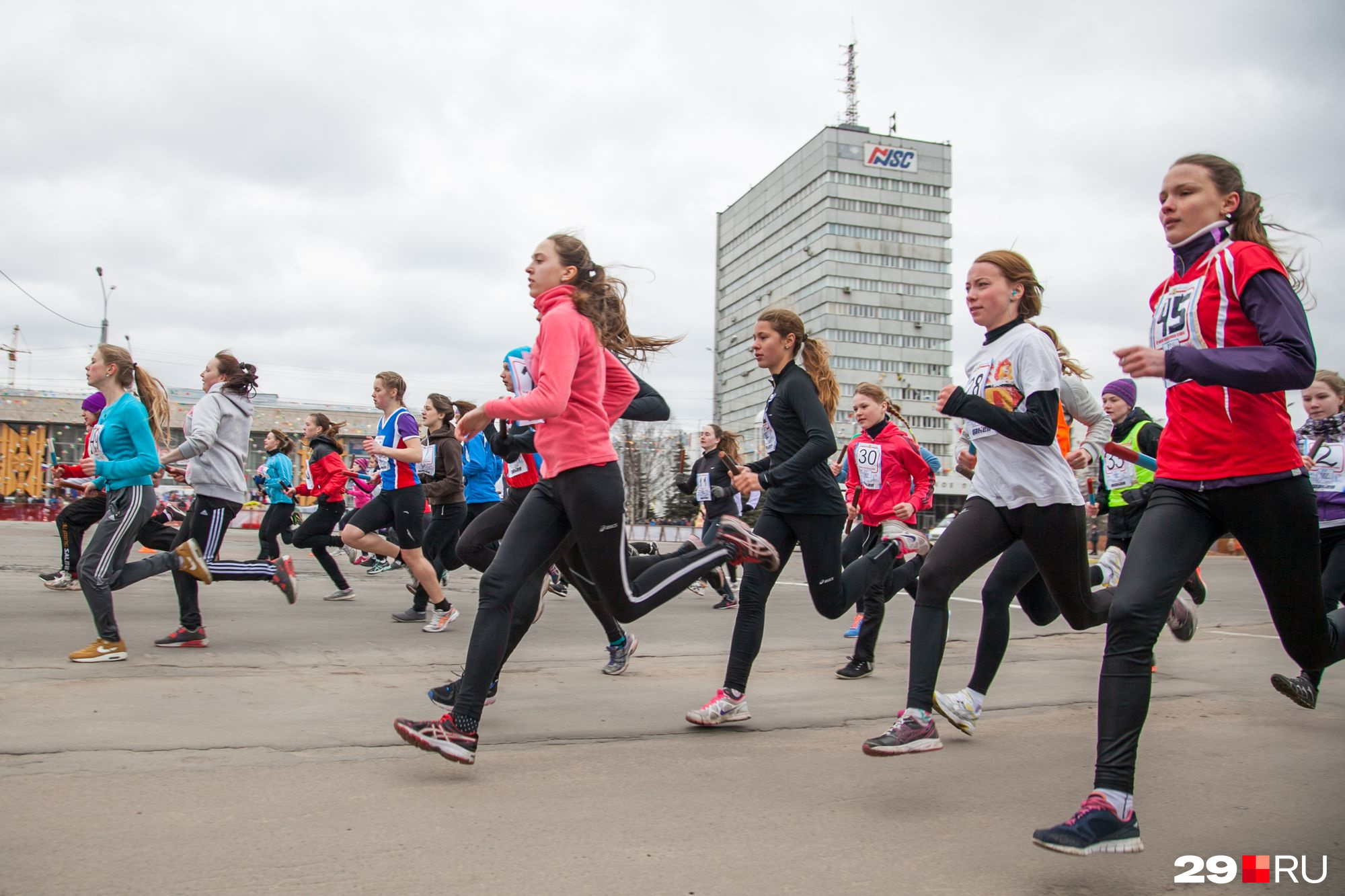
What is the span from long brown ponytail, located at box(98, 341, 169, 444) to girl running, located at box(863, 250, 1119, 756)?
4787 millimetres

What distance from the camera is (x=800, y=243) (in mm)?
120000

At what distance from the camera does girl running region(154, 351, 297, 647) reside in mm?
6488

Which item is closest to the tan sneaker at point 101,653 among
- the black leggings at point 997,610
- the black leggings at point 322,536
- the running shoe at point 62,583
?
the black leggings at point 322,536

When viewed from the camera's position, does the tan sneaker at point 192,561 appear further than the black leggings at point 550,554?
Yes

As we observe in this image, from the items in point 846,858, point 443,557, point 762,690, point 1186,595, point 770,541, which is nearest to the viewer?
point 846,858

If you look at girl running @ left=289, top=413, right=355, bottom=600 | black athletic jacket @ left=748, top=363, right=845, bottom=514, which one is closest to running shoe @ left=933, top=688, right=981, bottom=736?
black athletic jacket @ left=748, top=363, right=845, bottom=514

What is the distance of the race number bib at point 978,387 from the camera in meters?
4.07

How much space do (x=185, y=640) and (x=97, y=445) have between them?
1353 millimetres

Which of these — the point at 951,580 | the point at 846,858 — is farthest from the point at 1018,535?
the point at 846,858

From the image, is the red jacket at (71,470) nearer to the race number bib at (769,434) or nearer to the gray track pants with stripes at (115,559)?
the gray track pants with stripes at (115,559)

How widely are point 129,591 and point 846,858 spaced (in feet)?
28.6

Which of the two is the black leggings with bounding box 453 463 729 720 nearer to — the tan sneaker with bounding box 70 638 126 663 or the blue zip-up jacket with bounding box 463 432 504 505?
the tan sneaker with bounding box 70 638 126 663

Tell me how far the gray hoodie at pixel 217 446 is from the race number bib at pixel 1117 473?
236 inches

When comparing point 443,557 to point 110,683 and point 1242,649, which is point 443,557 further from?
point 1242,649
